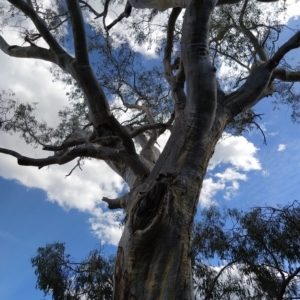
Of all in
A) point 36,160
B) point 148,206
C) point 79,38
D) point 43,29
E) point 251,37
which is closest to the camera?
point 148,206

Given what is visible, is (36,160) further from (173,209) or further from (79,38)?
(173,209)

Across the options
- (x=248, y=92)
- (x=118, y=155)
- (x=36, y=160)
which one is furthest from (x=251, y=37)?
(x=36, y=160)

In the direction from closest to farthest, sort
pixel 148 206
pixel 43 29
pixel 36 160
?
pixel 148 206, pixel 36 160, pixel 43 29

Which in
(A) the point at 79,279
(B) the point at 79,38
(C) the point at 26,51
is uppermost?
(C) the point at 26,51

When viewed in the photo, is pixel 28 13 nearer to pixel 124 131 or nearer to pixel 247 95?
pixel 124 131

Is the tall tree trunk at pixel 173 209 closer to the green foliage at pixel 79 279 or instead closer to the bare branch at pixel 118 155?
the bare branch at pixel 118 155

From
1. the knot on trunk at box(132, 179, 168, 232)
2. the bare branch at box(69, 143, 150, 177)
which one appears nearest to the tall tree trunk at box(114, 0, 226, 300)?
the knot on trunk at box(132, 179, 168, 232)

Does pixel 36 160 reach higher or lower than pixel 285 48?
lower

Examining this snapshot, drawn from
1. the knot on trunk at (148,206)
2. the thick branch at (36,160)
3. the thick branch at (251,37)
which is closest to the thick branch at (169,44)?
the thick branch at (251,37)

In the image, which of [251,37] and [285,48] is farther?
[251,37]

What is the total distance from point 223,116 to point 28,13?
8.06ft

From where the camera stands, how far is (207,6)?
2564 mm

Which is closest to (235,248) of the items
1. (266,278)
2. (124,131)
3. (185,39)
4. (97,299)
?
(266,278)

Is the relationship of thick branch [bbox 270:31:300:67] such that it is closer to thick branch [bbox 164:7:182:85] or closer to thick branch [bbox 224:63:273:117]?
thick branch [bbox 224:63:273:117]
